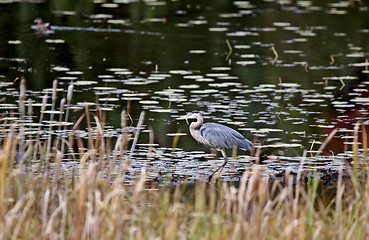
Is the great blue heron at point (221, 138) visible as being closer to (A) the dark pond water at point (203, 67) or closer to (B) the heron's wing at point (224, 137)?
(B) the heron's wing at point (224, 137)

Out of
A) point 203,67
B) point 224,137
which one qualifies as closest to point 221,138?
point 224,137

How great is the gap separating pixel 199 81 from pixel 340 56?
10.4 ft

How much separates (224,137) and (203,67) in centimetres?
481

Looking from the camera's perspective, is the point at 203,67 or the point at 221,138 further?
the point at 203,67

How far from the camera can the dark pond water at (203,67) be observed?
26.5 feet

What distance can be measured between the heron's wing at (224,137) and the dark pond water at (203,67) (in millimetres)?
174

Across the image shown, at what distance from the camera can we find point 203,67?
38.9 ft

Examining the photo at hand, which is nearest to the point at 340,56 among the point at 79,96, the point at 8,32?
the point at 79,96

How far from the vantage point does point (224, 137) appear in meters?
7.12

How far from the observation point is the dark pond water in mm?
8070

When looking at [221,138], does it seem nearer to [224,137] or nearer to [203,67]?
[224,137]

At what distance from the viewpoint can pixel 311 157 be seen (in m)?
7.18

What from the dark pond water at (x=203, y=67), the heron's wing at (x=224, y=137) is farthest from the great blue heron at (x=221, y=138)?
the dark pond water at (x=203, y=67)

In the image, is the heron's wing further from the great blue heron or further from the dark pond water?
the dark pond water
